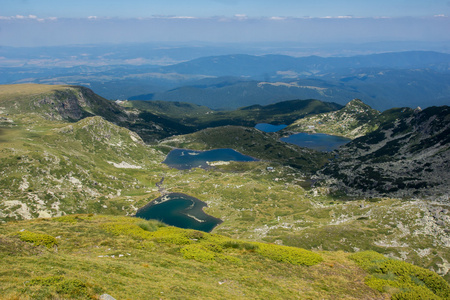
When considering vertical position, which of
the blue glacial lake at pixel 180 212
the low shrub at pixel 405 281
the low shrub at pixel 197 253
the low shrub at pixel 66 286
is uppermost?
the low shrub at pixel 66 286

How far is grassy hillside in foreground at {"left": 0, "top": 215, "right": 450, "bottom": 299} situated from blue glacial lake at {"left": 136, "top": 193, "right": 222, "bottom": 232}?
66291mm

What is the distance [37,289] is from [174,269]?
15.2 metres

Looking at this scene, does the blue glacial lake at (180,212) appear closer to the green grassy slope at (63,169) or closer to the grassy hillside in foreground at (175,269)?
the green grassy slope at (63,169)

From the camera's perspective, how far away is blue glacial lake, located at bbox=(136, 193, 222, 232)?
111 metres

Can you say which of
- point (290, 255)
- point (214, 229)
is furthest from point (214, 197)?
point (290, 255)

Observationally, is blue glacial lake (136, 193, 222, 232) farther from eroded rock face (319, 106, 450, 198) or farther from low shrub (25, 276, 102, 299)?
low shrub (25, 276, 102, 299)

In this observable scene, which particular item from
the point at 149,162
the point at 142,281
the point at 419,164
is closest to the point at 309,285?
the point at 142,281

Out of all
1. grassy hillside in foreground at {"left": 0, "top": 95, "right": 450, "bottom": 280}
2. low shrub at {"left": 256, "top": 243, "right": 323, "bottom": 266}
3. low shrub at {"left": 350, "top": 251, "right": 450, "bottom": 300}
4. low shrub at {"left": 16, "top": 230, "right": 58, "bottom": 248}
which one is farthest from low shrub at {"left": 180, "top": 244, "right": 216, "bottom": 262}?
grassy hillside in foreground at {"left": 0, "top": 95, "right": 450, "bottom": 280}

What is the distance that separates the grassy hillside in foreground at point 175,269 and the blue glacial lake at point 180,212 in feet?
217

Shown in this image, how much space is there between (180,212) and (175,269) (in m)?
91.7

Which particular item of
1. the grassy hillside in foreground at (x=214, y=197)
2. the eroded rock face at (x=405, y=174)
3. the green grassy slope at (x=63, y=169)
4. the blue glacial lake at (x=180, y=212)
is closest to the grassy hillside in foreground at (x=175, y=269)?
the grassy hillside in foreground at (x=214, y=197)

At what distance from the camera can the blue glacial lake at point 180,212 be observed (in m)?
111

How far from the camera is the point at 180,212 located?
399 ft

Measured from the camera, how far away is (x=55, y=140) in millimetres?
149250
